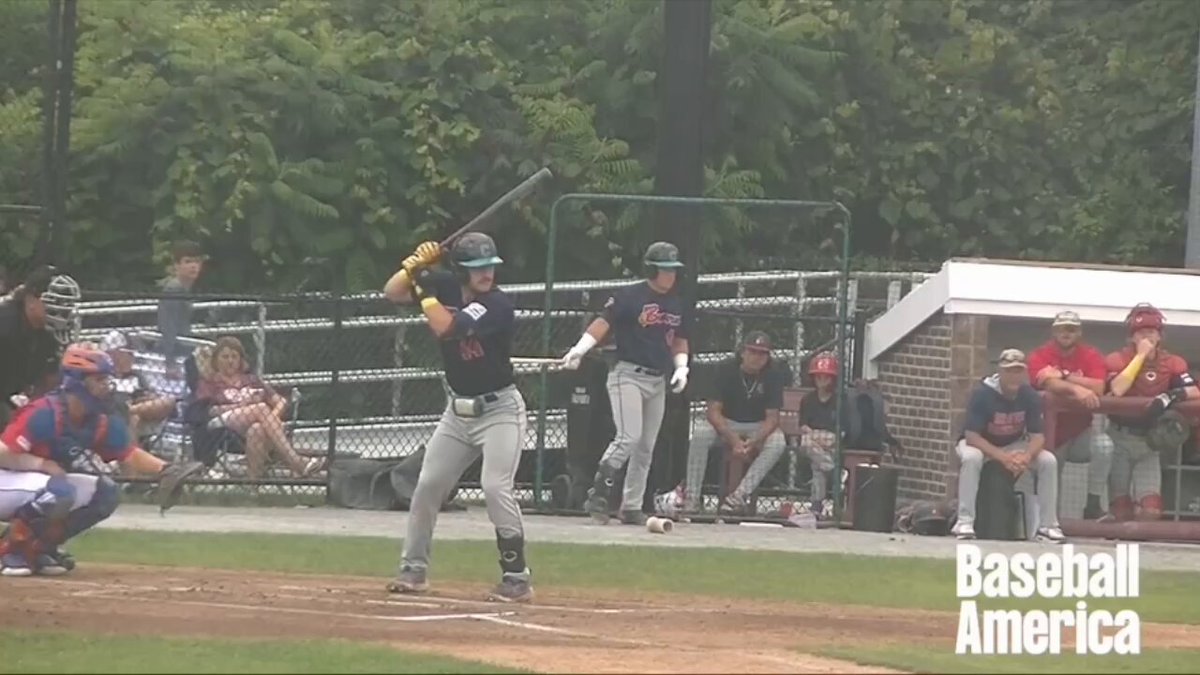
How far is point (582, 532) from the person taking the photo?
52.5ft

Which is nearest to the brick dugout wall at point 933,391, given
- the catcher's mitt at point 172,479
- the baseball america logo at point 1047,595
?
the baseball america logo at point 1047,595

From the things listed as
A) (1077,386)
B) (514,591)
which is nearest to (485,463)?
(514,591)

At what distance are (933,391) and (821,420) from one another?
1045 millimetres

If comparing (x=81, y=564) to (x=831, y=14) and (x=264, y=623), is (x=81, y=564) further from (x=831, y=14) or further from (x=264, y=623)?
(x=831, y=14)

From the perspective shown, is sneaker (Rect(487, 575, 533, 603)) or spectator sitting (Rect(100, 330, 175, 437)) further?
spectator sitting (Rect(100, 330, 175, 437))

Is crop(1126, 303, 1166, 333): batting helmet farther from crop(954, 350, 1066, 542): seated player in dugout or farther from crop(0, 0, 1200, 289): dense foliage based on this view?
crop(0, 0, 1200, 289): dense foliage

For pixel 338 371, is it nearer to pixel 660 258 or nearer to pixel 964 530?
pixel 660 258

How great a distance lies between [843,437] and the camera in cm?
1744

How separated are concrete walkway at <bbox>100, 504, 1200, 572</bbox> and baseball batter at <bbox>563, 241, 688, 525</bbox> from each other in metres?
0.74

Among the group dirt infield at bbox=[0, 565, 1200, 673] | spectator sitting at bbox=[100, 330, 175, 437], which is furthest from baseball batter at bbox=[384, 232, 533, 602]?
spectator sitting at bbox=[100, 330, 175, 437]

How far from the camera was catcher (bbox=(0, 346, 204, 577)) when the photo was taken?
40.8 ft

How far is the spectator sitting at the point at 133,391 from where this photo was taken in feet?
54.2

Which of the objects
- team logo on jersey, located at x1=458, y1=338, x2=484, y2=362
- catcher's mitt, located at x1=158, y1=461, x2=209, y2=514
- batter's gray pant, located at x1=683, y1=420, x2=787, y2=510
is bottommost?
catcher's mitt, located at x1=158, y1=461, x2=209, y2=514

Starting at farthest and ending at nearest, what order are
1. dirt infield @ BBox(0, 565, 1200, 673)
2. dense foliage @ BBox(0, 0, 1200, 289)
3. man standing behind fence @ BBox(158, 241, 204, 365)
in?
dense foliage @ BBox(0, 0, 1200, 289)
man standing behind fence @ BBox(158, 241, 204, 365)
dirt infield @ BBox(0, 565, 1200, 673)
